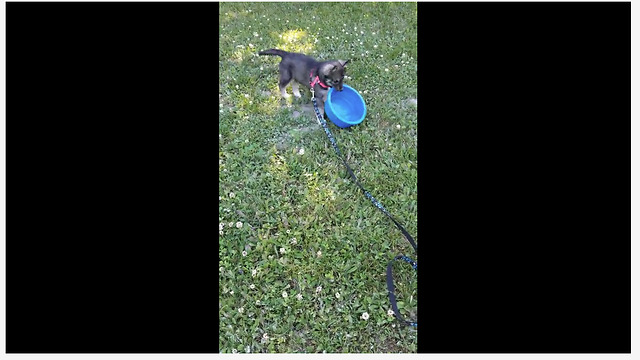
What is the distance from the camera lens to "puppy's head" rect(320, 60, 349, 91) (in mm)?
3684

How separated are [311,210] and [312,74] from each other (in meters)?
1.50

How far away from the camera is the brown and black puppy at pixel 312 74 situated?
12.2 ft

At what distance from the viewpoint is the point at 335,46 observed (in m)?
5.18

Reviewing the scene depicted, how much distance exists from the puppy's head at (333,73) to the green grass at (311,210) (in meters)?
0.41

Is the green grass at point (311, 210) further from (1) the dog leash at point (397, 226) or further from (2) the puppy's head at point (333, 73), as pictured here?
(2) the puppy's head at point (333, 73)

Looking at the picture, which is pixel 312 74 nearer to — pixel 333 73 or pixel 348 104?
pixel 333 73

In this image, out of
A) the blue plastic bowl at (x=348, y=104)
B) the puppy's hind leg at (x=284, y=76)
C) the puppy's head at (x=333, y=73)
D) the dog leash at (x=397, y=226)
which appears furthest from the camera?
the puppy's hind leg at (x=284, y=76)

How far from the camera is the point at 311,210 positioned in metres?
3.00

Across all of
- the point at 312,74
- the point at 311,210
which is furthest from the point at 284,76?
the point at 311,210

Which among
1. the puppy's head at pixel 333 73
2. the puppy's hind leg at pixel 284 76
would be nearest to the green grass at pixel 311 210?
the puppy's hind leg at pixel 284 76
